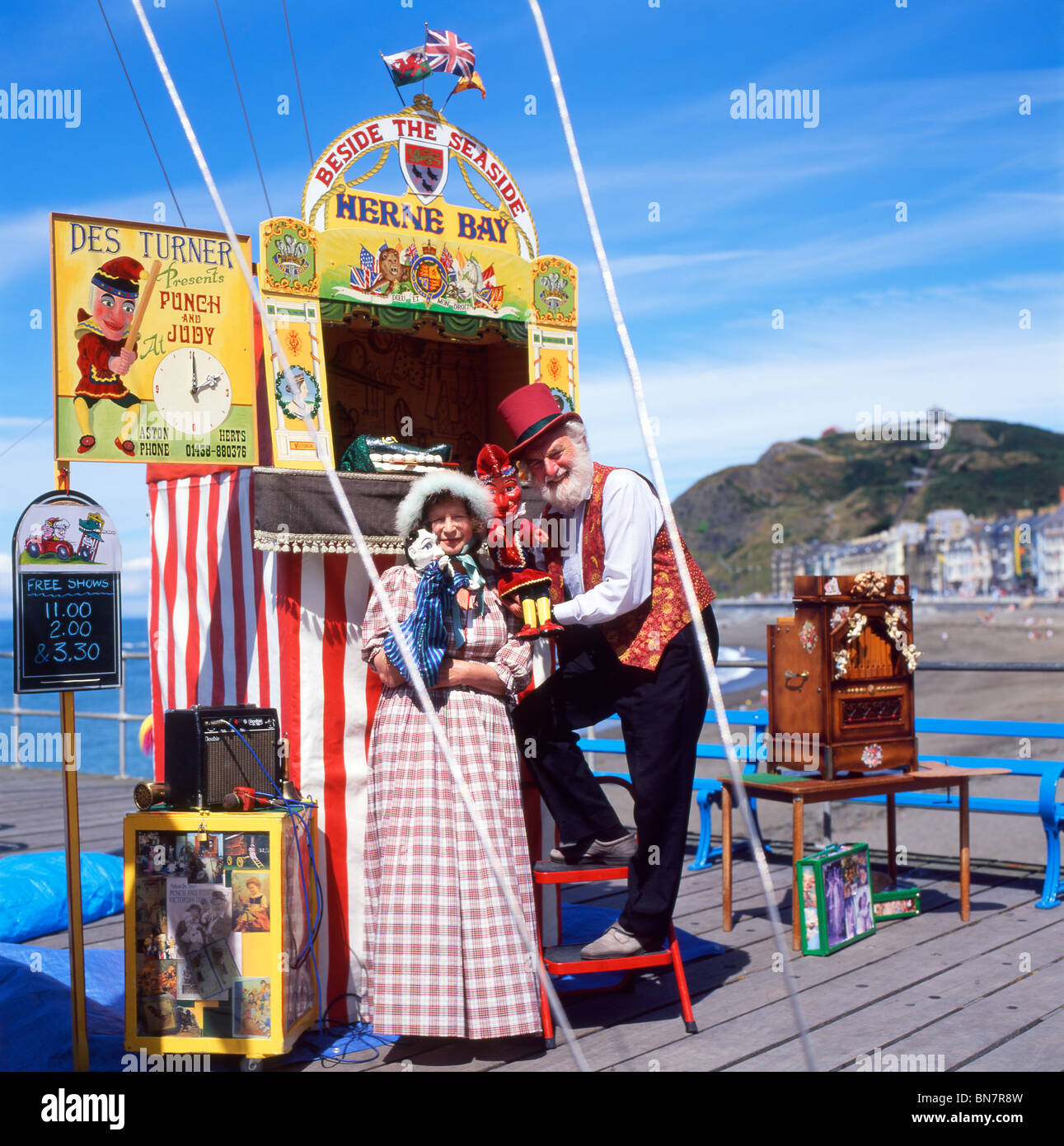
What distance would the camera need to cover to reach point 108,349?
3.46 metres

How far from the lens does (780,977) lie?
163 inches

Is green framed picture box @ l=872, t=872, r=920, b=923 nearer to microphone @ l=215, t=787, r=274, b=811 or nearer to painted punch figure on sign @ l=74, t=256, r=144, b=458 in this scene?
microphone @ l=215, t=787, r=274, b=811

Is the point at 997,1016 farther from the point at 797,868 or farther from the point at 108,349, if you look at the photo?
the point at 108,349

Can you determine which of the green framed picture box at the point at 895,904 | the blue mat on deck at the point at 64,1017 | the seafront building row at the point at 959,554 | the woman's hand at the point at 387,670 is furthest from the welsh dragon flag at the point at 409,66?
the seafront building row at the point at 959,554

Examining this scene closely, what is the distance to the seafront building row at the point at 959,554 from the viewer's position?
10162 centimetres

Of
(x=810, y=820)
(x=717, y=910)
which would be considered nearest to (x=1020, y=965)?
(x=717, y=910)

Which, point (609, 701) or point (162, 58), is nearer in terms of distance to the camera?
point (162, 58)

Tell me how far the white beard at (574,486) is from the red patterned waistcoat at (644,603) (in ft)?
0.08

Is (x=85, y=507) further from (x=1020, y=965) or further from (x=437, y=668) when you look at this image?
(x=1020, y=965)

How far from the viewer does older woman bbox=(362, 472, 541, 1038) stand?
3.38 metres

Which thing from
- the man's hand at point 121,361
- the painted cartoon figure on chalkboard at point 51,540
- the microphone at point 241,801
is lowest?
the microphone at point 241,801

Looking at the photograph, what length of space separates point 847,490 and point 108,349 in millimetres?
149847

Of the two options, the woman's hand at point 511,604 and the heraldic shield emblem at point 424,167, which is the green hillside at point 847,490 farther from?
the woman's hand at point 511,604
